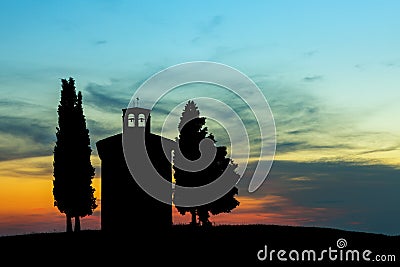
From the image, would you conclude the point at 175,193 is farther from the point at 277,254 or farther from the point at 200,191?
the point at 277,254

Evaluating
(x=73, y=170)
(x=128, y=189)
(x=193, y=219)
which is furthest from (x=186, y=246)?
(x=73, y=170)

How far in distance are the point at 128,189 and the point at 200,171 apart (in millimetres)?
10367

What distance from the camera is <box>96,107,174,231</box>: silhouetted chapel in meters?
46.1

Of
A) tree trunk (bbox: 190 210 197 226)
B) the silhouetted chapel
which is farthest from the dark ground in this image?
tree trunk (bbox: 190 210 197 226)

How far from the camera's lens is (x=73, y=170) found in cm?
5316

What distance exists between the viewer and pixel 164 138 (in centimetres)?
4838

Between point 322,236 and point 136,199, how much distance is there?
15.0m

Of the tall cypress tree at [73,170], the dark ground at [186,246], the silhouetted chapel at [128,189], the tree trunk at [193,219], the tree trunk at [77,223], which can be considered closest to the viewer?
the dark ground at [186,246]

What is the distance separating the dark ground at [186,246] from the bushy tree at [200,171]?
12.1 ft

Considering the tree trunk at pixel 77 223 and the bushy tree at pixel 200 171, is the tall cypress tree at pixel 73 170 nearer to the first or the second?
the tree trunk at pixel 77 223

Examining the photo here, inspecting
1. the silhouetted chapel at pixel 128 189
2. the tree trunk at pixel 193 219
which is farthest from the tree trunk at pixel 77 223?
the tree trunk at pixel 193 219

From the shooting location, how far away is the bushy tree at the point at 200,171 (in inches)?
2149

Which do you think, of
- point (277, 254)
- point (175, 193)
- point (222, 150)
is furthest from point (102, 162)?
point (277, 254)

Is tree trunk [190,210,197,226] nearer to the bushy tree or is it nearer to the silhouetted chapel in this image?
the bushy tree
